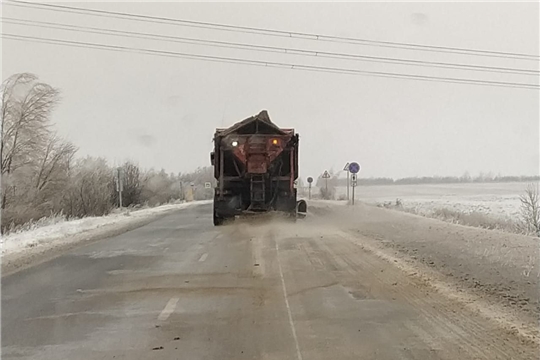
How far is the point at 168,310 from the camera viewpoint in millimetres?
9195

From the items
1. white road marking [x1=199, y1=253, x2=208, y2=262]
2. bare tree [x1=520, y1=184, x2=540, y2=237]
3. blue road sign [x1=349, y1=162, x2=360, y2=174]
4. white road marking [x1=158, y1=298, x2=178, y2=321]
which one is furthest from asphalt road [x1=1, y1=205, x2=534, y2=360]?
blue road sign [x1=349, y1=162, x2=360, y2=174]

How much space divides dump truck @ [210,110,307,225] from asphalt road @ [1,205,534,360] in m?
9.59

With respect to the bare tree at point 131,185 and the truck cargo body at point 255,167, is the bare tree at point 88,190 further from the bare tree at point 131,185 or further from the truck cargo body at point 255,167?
the truck cargo body at point 255,167

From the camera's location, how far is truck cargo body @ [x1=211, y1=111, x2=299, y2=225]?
82.7ft

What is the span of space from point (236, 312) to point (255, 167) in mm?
16308

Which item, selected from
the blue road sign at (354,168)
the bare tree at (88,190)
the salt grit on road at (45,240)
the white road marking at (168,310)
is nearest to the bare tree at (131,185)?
the bare tree at (88,190)

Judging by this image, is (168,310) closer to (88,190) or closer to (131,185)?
(88,190)

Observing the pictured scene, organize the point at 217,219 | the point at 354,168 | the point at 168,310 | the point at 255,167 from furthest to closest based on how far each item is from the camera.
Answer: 1. the point at 354,168
2. the point at 217,219
3. the point at 255,167
4. the point at 168,310

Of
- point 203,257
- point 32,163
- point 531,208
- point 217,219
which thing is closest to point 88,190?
point 32,163

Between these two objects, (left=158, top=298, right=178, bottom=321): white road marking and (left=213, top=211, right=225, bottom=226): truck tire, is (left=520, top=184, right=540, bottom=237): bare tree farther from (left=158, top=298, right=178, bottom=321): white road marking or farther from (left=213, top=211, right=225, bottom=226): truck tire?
(left=158, top=298, right=178, bottom=321): white road marking

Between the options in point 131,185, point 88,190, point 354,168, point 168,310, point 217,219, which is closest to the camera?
point 168,310

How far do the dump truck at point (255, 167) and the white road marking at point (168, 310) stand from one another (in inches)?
608

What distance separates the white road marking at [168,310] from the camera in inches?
343

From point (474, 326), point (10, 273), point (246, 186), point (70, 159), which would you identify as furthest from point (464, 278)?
point (70, 159)
